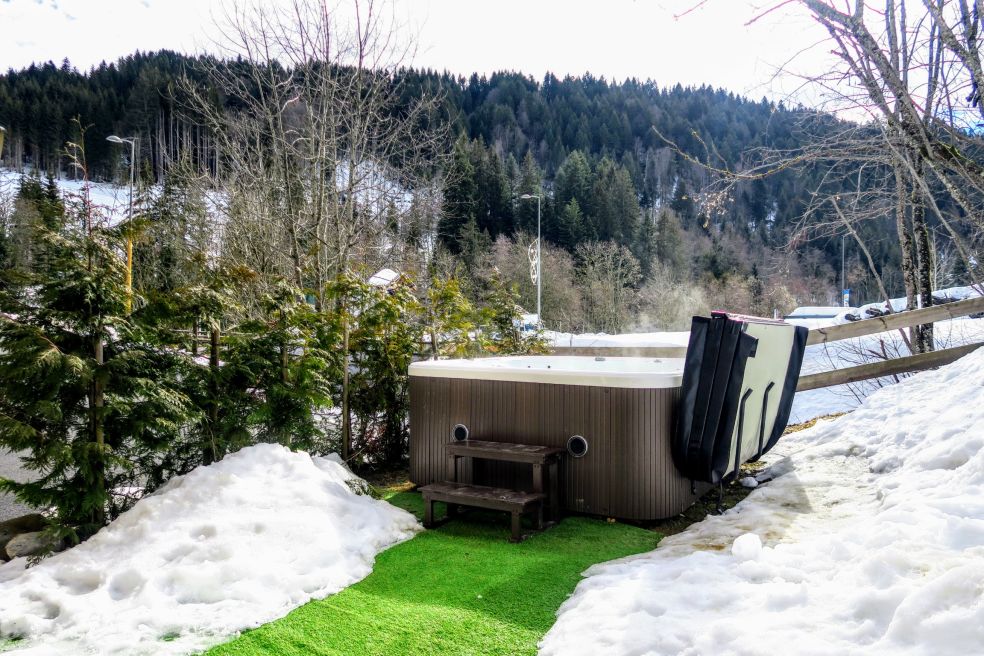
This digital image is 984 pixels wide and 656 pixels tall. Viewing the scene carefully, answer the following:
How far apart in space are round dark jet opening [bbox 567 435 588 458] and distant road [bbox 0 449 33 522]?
302cm

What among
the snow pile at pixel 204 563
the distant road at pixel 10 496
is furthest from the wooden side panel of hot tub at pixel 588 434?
the distant road at pixel 10 496

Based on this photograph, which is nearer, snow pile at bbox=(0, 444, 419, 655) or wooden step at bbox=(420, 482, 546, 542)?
snow pile at bbox=(0, 444, 419, 655)

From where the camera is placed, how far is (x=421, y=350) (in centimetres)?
535

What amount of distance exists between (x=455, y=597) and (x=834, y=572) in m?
1.43

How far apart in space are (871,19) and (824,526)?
2.61 m

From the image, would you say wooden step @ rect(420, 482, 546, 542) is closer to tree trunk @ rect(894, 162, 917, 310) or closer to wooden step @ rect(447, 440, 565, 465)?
wooden step @ rect(447, 440, 565, 465)

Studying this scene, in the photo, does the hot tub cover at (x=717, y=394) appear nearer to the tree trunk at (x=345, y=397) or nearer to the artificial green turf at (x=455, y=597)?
the artificial green turf at (x=455, y=597)

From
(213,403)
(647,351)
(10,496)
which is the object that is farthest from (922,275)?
(10,496)

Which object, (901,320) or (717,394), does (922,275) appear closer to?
(901,320)

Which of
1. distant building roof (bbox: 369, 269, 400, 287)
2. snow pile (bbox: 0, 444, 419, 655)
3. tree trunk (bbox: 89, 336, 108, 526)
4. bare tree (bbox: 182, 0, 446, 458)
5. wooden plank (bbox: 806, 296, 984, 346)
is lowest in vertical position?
snow pile (bbox: 0, 444, 419, 655)

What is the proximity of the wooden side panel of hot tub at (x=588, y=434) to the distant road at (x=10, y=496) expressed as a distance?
2.52 metres

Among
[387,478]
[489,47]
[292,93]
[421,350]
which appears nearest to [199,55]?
[292,93]

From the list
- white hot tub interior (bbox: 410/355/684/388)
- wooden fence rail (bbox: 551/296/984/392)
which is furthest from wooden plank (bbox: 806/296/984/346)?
white hot tub interior (bbox: 410/355/684/388)

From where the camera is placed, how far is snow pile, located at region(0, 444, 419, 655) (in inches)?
85.9
